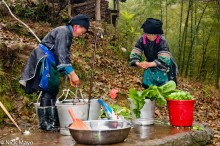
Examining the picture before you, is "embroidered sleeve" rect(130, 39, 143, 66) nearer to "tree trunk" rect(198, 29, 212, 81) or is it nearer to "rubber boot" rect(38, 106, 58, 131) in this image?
"rubber boot" rect(38, 106, 58, 131)

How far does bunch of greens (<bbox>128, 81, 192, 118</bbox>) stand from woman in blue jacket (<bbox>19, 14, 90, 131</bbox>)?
1.04m

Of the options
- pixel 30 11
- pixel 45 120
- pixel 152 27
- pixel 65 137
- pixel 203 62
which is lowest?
pixel 203 62

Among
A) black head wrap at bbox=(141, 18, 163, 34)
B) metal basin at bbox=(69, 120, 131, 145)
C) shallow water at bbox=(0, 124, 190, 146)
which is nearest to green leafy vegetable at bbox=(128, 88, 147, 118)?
shallow water at bbox=(0, 124, 190, 146)

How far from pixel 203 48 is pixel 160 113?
41.0 ft

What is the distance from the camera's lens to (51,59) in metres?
4.66

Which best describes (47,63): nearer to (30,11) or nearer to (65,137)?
(65,137)

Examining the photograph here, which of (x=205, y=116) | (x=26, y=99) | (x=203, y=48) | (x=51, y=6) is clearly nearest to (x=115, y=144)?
(x=26, y=99)

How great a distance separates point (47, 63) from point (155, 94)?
1.66 metres

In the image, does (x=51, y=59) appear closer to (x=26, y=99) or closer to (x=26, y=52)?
(x=26, y=99)

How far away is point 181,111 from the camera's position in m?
4.98

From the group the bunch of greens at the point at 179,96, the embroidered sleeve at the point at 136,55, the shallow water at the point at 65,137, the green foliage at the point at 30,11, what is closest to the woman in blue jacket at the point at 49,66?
the shallow water at the point at 65,137

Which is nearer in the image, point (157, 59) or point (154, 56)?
point (157, 59)

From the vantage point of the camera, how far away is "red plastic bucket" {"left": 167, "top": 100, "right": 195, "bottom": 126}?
496 centimetres

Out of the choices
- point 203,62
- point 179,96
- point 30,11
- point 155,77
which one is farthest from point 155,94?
point 203,62
